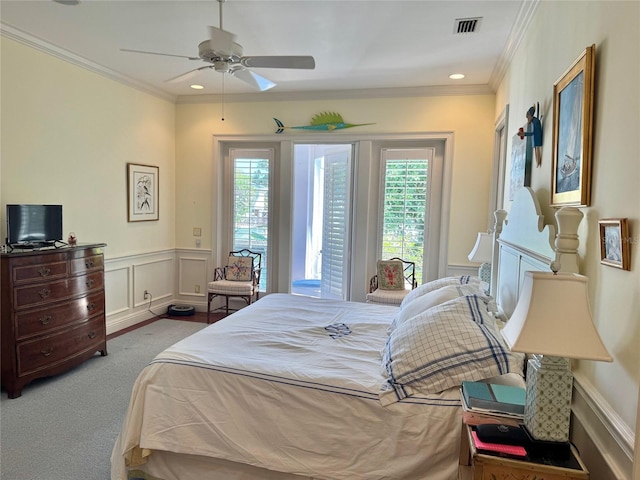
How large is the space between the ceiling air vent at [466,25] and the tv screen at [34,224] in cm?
362

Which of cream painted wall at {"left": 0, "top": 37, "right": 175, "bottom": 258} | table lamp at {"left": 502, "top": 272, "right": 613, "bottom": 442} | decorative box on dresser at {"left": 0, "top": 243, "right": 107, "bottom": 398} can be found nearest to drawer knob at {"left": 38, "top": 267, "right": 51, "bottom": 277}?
decorative box on dresser at {"left": 0, "top": 243, "right": 107, "bottom": 398}

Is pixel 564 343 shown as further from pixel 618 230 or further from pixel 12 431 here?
pixel 12 431

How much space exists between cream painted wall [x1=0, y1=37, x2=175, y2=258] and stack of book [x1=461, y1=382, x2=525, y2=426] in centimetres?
363

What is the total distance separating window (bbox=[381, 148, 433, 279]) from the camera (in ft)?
15.8

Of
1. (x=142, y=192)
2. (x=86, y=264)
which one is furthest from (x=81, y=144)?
(x=86, y=264)

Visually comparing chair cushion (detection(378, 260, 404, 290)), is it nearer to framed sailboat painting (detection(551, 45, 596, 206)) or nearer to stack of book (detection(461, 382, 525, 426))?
framed sailboat painting (detection(551, 45, 596, 206))

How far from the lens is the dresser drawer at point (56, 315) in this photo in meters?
3.03

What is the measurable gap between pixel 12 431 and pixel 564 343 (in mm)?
3170

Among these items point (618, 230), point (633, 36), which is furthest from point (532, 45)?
point (618, 230)

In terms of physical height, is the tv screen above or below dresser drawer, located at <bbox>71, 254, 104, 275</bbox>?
above

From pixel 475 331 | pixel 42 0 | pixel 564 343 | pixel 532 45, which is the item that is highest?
pixel 42 0

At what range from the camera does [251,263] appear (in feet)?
16.7

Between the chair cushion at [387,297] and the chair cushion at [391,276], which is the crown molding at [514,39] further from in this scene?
the chair cushion at [387,297]

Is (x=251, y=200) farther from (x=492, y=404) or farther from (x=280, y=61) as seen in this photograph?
(x=492, y=404)
